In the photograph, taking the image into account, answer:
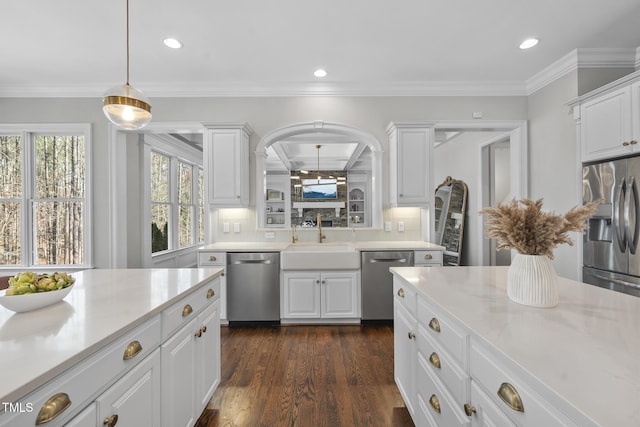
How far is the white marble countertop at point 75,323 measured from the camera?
28.6 inches

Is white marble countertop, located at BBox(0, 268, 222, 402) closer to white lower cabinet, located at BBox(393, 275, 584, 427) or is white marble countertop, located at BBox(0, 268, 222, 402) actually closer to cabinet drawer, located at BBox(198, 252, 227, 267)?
white lower cabinet, located at BBox(393, 275, 584, 427)

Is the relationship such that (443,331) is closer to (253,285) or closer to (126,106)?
(126,106)

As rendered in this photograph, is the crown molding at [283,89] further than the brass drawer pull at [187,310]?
Yes

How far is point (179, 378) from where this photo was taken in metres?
1.45

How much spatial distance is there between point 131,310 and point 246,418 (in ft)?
3.70

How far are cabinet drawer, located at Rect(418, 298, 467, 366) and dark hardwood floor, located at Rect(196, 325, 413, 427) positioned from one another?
32.5 inches

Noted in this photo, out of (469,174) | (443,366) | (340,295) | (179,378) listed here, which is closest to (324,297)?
(340,295)

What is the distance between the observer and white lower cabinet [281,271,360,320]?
327cm

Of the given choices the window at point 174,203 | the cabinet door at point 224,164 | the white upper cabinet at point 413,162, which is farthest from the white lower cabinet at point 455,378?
the window at point 174,203

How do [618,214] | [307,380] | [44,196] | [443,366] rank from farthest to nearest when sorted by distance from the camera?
1. [44,196]
2. [618,214]
3. [307,380]
4. [443,366]

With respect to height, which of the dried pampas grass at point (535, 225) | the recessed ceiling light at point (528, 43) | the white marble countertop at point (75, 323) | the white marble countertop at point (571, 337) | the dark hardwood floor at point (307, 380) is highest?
the recessed ceiling light at point (528, 43)

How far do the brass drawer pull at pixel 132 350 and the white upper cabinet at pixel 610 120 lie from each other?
11.6ft

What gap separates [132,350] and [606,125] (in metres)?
3.69

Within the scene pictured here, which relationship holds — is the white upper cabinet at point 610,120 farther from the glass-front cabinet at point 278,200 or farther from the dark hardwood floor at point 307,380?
the glass-front cabinet at point 278,200
